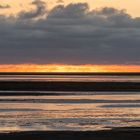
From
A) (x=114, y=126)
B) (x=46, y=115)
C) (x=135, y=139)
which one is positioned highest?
(x=46, y=115)

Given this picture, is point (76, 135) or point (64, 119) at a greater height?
point (64, 119)

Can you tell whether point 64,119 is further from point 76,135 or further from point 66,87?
point 66,87

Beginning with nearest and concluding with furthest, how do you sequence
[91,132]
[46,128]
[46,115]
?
[91,132], [46,128], [46,115]

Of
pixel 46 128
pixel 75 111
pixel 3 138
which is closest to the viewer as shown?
pixel 3 138

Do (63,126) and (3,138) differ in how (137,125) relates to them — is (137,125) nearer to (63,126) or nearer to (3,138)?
(63,126)

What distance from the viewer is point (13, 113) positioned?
108 ft

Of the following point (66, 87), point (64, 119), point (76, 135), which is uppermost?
point (66, 87)

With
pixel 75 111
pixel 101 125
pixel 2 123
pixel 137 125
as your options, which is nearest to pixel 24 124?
pixel 2 123

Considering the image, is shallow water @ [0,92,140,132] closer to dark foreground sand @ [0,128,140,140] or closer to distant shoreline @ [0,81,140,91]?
dark foreground sand @ [0,128,140,140]

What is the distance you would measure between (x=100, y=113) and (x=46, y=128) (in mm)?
8388

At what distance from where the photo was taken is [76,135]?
23156 mm

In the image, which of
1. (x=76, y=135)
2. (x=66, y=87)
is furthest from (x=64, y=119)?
(x=66, y=87)

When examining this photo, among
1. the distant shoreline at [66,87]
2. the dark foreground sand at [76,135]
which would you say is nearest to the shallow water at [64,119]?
the dark foreground sand at [76,135]

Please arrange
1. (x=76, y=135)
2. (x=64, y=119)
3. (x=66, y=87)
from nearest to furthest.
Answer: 1. (x=76, y=135)
2. (x=64, y=119)
3. (x=66, y=87)
